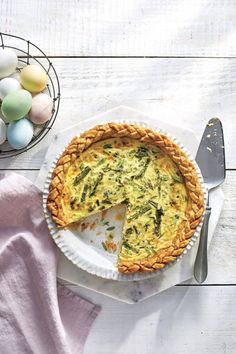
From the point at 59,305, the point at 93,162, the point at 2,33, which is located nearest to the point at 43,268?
the point at 59,305

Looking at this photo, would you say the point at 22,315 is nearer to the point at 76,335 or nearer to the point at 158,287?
the point at 76,335

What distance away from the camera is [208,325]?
1.68 meters

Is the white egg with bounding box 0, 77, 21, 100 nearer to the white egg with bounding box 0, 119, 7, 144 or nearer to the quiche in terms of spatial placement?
the white egg with bounding box 0, 119, 7, 144

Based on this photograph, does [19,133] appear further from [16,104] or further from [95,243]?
[95,243]

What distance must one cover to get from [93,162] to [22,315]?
394 millimetres

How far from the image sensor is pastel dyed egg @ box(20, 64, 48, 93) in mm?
1602

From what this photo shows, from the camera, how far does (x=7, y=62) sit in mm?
1598

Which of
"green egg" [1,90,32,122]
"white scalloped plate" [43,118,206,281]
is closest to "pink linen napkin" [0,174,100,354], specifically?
"white scalloped plate" [43,118,206,281]

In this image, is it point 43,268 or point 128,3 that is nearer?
point 43,268

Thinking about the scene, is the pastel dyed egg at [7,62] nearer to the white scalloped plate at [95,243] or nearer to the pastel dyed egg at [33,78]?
the pastel dyed egg at [33,78]

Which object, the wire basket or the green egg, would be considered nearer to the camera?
the green egg

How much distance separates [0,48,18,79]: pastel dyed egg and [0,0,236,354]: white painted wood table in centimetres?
12

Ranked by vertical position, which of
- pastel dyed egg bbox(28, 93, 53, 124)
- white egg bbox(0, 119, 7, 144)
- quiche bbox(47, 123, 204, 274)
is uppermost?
pastel dyed egg bbox(28, 93, 53, 124)

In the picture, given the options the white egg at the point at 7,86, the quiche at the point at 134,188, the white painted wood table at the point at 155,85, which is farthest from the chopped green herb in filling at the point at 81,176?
the white egg at the point at 7,86
